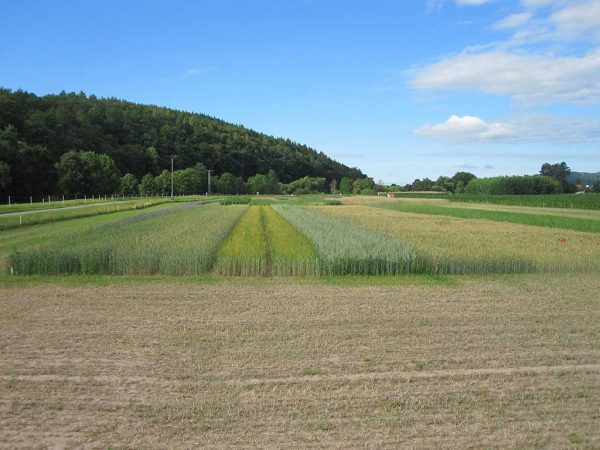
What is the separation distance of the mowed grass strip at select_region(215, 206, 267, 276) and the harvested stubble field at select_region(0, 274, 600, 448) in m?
3.31

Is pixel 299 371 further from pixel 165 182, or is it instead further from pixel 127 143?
pixel 127 143

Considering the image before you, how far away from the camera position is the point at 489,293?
11836 mm

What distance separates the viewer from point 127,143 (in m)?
110

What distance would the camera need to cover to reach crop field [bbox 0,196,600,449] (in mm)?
5066

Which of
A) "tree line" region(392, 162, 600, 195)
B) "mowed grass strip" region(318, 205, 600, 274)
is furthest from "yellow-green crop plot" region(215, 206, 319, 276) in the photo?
"tree line" region(392, 162, 600, 195)

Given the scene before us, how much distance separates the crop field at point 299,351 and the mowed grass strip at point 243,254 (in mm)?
84

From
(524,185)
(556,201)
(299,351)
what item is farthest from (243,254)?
(524,185)

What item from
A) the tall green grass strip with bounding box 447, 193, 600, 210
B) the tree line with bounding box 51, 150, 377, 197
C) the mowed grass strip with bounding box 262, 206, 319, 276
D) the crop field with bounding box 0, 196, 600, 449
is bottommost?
the crop field with bounding box 0, 196, 600, 449

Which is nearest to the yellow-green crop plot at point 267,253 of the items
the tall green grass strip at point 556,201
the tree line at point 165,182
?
the tall green grass strip at point 556,201

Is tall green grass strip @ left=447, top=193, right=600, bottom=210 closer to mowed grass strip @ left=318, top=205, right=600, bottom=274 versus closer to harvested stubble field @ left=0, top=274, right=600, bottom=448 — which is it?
mowed grass strip @ left=318, top=205, right=600, bottom=274

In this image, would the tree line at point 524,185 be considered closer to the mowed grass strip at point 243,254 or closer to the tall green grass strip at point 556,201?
the tall green grass strip at point 556,201

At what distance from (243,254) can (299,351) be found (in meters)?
9.78

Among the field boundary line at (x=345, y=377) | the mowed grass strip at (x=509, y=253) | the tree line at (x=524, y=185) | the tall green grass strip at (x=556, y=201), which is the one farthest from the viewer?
the tree line at (x=524, y=185)

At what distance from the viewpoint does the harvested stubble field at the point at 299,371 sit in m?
4.98
